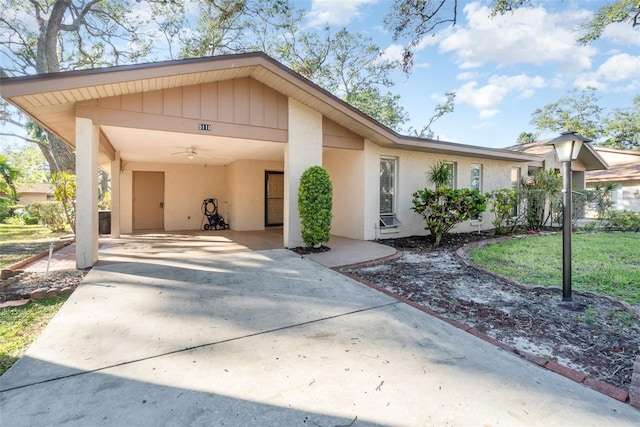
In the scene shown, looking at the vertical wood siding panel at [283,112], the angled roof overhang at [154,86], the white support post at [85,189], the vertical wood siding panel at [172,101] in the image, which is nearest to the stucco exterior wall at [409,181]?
the angled roof overhang at [154,86]

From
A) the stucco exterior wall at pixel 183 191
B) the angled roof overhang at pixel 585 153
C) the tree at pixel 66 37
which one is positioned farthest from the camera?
the tree at pixel 66 37

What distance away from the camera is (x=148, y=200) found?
1166cm

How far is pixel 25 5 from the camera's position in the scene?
534 inches

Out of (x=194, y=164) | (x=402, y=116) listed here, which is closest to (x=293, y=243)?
(x=194, y=164)

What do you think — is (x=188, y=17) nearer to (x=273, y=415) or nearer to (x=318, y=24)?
(x=318, y=24)

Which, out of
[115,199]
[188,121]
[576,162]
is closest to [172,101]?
[188,121]

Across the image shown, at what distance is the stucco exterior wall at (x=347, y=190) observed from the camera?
336 inches

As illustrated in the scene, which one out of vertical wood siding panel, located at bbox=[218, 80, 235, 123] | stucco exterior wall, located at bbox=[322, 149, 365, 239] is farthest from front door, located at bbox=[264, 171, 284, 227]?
vertical wood siding panel, located at bbox=[218, 80, 235, 123]

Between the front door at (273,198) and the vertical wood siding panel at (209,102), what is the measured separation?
17.2ft

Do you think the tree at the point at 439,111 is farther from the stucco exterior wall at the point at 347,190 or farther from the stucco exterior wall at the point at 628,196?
the stucco exterior wall at the point at 347,190

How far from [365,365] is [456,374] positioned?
690 millimetres

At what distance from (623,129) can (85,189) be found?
39969 millimetres

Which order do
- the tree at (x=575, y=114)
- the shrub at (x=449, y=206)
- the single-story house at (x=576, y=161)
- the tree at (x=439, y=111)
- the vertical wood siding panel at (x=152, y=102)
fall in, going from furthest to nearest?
the tree at (x=575, y=114), the tree at (x=439, y=111), the single-story house at (x=576, y=161), the shrub at (x=449, y=206), the vertical wood siding panel at (x=152, y=102)

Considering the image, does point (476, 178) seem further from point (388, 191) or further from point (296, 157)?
point (296, 157)
